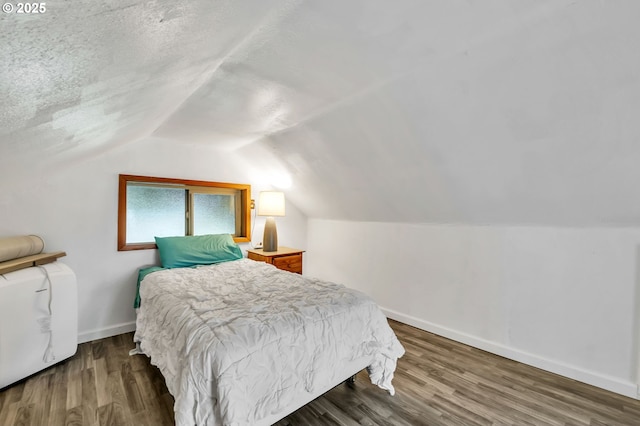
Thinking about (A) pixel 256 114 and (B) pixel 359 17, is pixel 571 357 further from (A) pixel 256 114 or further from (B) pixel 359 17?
(A) pixel 256 114

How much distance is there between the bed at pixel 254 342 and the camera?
1.34 meters

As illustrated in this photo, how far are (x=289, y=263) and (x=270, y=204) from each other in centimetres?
80

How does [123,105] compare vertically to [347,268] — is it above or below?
above

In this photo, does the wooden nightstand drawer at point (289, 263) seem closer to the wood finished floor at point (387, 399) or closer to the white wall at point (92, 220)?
the white wall at point (92, 220)

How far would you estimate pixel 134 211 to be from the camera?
A: 3.14 metres

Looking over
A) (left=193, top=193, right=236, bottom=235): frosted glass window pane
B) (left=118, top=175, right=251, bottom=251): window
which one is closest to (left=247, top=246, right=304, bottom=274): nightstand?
(left=118, top=175, right=251, bottom=251): window

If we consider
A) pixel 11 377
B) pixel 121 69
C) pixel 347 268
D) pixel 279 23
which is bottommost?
pixel 11 377

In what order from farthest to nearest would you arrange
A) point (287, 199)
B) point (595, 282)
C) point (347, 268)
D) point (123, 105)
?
point (287, 199) → point (347, 268) → point (595, 282) → point (123, 105)

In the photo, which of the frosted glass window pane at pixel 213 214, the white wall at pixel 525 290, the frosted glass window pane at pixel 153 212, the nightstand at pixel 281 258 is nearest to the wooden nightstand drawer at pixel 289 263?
the nightstand at pixel 281 258

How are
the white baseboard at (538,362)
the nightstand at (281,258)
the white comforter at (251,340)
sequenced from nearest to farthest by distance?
the white comforter at (251,340)
the white baseboard at (538,362)
the nightstand at (281,258)

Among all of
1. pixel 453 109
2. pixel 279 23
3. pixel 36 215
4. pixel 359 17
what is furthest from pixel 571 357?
pixel 36 215

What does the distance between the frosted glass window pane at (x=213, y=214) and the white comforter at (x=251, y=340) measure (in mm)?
1190

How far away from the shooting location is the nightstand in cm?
358

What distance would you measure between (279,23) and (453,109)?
1203 millimetres
